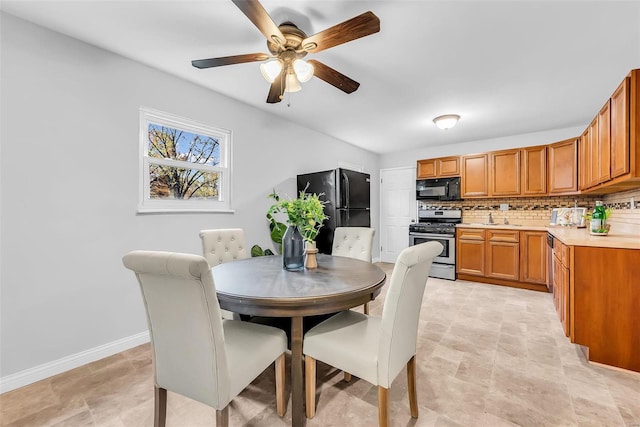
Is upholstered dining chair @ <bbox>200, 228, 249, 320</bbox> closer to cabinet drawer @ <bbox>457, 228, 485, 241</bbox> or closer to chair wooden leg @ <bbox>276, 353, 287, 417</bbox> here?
chair wooden leg @ <bbox>276, 353, 287, 417</bbox>

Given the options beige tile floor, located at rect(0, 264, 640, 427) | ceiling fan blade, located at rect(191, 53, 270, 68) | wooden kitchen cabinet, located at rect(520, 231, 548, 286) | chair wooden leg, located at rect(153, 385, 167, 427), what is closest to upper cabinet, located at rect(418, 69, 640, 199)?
wooden kitchen cabinet, located at rect(520, 231, 548, 286)

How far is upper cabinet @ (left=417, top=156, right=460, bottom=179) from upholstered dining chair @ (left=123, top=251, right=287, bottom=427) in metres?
4.65

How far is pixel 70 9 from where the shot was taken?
5.82 ft

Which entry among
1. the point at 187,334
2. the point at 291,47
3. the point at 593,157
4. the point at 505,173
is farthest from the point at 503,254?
the point at 187,334

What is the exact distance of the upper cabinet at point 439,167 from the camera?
480cm

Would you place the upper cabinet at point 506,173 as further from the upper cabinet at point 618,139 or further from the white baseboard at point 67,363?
the white baseboard at point 67,363

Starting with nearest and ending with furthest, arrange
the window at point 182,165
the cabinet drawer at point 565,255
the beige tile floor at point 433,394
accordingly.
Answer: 1. the beige tile floor at point 433,394
2. the cabinet drawer at point 565,255
3. the window at point 182,165

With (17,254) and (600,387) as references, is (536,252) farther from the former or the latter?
(17,254)

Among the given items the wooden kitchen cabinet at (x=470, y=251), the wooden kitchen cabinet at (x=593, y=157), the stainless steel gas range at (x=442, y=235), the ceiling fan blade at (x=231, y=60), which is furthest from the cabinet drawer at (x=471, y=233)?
the ceiling fan blade at (x=231, y=60)

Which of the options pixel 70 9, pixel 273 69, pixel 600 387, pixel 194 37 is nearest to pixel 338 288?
pixel 273 69

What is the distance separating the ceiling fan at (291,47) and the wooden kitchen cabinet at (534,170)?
352cm

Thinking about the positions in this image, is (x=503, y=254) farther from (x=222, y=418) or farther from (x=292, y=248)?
(x=222, y=418)

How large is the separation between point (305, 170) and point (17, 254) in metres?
3.14

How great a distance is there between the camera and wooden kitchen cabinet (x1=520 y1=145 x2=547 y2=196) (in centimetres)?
403
